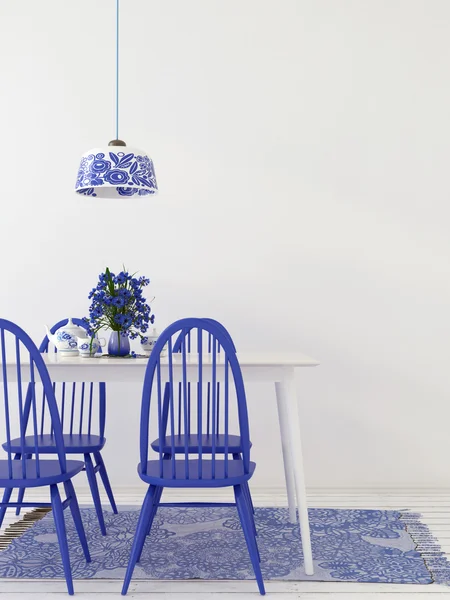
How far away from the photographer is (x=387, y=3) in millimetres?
3504

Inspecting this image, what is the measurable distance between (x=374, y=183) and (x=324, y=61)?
64 centimetres

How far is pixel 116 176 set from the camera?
2.47 meters

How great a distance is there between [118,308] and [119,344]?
0.43 ft

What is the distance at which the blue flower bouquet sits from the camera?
2.50 meters

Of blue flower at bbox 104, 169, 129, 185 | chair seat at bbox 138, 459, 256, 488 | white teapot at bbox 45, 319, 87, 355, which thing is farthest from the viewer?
white teapot at bbox 45, 319, 87, 355

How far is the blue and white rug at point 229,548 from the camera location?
7.38 ft

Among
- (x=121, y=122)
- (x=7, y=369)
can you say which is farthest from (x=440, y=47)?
(x=7, y=369)

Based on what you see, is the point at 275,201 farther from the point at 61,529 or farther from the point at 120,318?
the point at 61,529

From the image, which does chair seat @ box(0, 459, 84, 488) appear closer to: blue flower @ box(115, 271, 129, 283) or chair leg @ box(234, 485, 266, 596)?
chair leg @ box(234, 485, 266, 596)

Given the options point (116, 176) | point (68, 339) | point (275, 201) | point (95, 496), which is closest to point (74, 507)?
point (95, 496)

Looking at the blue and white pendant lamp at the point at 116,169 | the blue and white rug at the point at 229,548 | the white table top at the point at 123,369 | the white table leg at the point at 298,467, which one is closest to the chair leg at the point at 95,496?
the blue and white rug at the point at 229,548

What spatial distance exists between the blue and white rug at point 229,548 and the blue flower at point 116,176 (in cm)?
127

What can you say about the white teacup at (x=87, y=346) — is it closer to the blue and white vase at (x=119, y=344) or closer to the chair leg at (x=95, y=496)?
the blue and white vase at (x=119, y=344)

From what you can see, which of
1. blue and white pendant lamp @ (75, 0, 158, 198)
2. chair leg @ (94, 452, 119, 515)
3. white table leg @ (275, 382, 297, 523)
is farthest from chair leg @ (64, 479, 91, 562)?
blue and white pendant lamp @ (75, 0, 158, 198)
